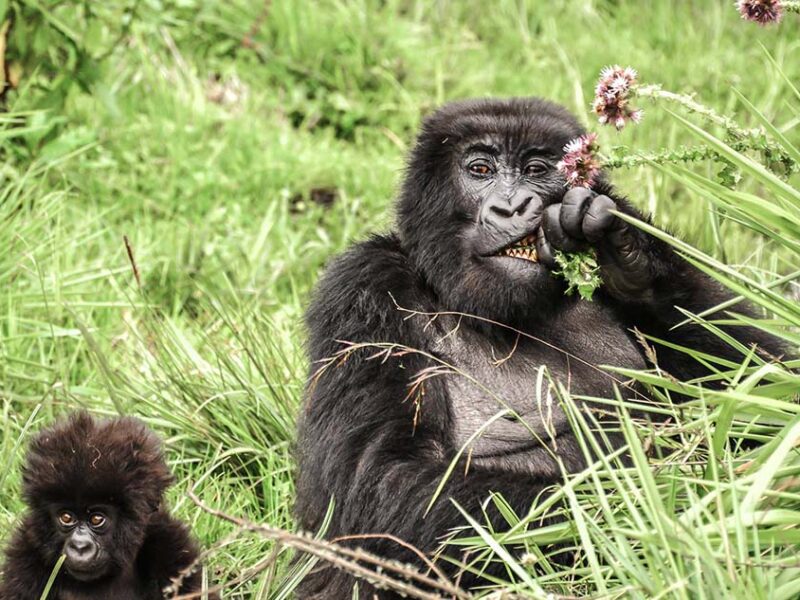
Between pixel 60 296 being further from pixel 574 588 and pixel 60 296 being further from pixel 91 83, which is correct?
pixel 574 588

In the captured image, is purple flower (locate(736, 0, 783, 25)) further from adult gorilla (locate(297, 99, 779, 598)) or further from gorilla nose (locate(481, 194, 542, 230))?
gorilla nose (locate(481, 194, 542, 230))

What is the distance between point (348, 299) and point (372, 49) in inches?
177

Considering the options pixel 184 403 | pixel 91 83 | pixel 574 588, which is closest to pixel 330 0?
pixel 91 83

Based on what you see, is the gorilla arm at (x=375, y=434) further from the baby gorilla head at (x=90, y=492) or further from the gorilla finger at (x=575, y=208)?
A: the gorilla finger at (x=575, y=208)

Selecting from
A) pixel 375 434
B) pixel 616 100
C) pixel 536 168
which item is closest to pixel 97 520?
pixel 375 434

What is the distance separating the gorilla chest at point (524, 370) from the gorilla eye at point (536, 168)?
0.46 metres

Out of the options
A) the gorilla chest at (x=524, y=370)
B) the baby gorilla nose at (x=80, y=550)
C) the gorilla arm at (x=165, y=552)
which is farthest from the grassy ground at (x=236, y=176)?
the gorilla chest at (x=524, y=370)

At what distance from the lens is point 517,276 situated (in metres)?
3.84

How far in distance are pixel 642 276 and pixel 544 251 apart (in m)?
0.30

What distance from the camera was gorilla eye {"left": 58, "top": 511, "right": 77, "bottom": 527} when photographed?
12.1ft

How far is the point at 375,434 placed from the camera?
3654mm

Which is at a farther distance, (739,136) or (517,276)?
(517,276)

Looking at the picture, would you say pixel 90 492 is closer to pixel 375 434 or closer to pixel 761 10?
pixel 375 434

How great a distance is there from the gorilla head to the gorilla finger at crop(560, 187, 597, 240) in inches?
11.1
